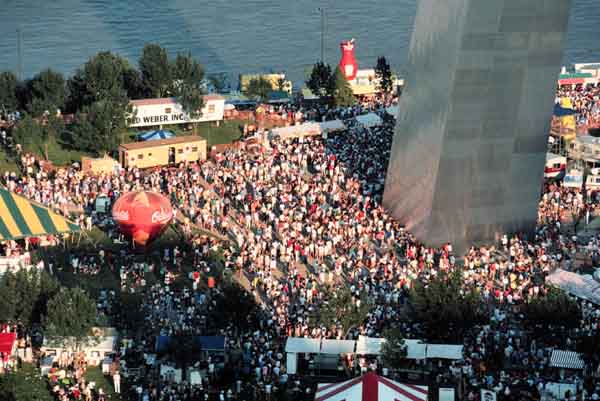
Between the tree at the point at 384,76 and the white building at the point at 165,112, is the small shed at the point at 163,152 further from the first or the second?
the tree at the point at 384,76

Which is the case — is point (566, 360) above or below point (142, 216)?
below

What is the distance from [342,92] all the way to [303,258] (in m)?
18.4

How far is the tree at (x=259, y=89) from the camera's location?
5906 cm

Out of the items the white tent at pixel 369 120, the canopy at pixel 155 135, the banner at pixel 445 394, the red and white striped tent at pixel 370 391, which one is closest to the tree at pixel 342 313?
the banner at pixel 445 394

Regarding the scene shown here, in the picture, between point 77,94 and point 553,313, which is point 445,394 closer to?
point 553,313

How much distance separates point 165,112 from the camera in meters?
53.5

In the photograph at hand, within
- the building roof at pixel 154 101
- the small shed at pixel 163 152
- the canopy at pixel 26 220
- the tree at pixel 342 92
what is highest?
the tree at pixel 342 92

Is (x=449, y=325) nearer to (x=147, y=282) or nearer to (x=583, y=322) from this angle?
(x=583, y=322)

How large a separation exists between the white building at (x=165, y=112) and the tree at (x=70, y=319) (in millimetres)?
20416

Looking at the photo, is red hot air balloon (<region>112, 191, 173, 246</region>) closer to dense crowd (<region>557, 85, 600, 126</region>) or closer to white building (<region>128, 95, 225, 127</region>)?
white building (<region>128, 95, 225, 127</region>)

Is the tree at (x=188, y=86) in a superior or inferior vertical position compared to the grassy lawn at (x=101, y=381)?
superior

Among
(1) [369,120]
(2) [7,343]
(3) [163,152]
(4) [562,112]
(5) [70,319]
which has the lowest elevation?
(2) [7,343]

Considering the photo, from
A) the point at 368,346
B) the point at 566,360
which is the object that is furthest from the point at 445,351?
the point at 566,360

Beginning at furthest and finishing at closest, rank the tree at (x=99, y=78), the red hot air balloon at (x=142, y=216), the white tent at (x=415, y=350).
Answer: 1. the tree at (x=99, y=78)
2. the red hot air balloon at (x=142, y=216)
3. the white tent at (x=415, y=350)
